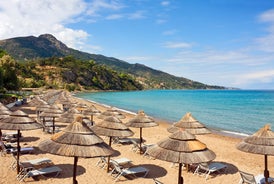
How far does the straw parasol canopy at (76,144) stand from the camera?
6906mm

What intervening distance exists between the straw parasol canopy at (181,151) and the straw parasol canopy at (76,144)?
58.1 inches

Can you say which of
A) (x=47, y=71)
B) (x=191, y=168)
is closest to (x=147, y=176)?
(x=191, y=168)

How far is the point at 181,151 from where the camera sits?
750cm

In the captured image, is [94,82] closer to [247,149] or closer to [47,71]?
[47,71]

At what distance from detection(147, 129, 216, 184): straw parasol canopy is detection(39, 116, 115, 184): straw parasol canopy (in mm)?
1477

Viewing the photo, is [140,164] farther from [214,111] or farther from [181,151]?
[214,111]

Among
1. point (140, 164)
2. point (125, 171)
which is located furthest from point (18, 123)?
point (140, 164)

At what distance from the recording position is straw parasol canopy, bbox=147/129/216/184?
7.42m

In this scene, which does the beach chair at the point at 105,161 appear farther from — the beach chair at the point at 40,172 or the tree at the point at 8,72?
the tree at the point at 8,72

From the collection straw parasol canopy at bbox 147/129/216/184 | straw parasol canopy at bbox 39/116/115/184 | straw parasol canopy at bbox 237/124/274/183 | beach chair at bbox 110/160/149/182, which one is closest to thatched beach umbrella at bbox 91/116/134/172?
beach chair at bbox 110/160/149/182

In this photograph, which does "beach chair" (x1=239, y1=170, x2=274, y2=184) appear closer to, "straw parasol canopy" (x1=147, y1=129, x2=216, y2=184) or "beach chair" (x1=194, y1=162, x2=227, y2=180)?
"beach chair" (x1=194, y1=162, x2=227, y2=180)

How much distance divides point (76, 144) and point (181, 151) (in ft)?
9.18

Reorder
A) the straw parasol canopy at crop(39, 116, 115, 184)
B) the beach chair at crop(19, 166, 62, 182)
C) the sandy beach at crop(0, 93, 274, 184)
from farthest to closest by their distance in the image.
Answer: the sandy beach at crop(0, 93, 274, 184) < the beach chair at crop(19, 166, 62, 182) < the straw parasol canopy at crop(39, 116, 115, 184)

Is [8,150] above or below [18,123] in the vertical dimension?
below
